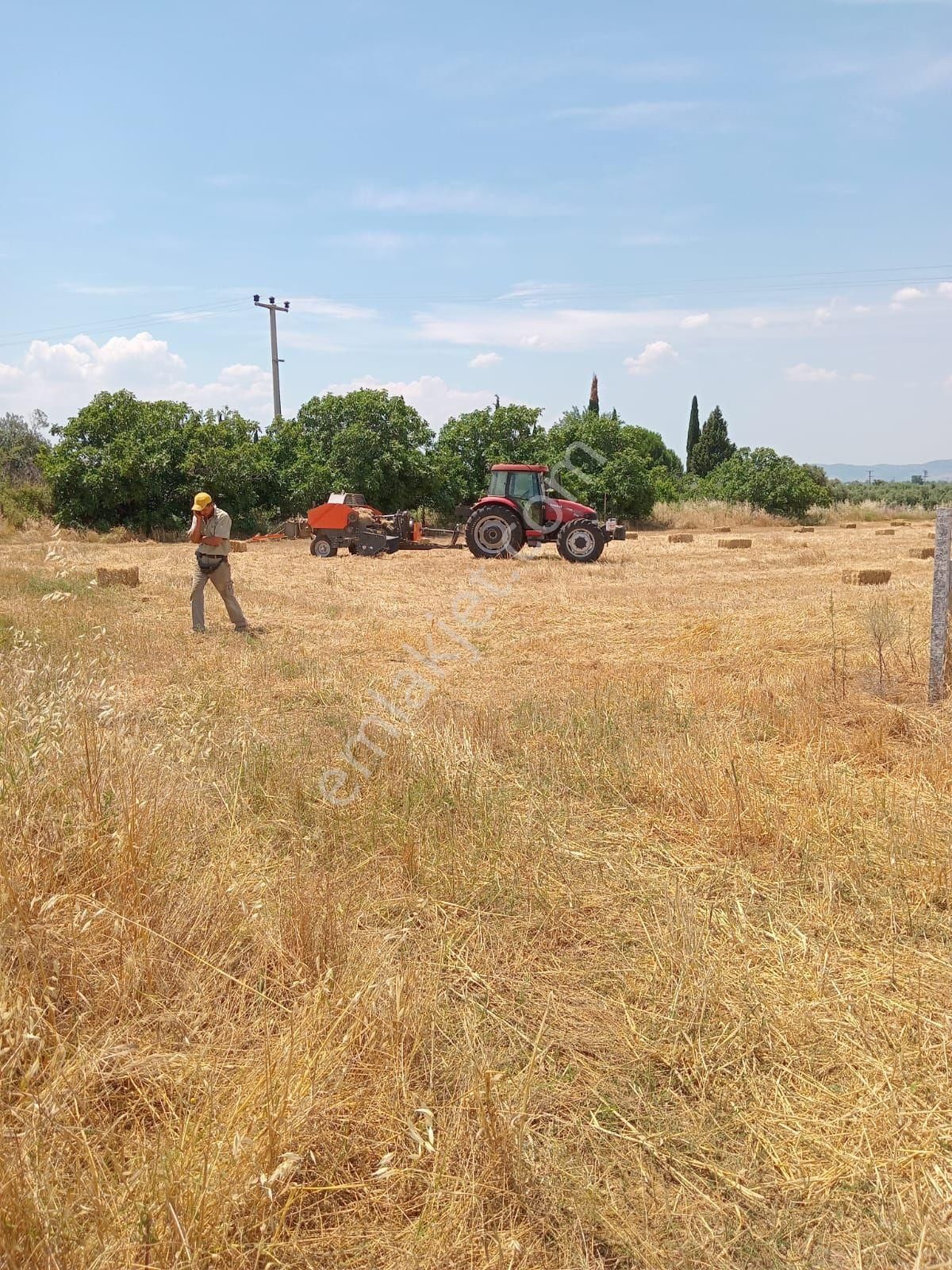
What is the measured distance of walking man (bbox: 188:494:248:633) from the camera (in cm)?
904

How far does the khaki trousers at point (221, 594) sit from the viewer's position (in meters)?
9.36

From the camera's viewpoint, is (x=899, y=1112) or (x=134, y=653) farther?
(x=134, y=653)

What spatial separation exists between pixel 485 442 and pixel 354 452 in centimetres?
534

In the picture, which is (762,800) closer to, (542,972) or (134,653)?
(542,972)

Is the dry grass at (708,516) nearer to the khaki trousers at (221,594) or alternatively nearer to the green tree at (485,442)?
the green tree at (485,442)

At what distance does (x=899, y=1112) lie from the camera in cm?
246

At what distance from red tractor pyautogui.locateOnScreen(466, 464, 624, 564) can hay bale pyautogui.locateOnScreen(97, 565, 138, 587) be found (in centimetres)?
Answer: 649

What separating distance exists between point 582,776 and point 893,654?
3543 mm

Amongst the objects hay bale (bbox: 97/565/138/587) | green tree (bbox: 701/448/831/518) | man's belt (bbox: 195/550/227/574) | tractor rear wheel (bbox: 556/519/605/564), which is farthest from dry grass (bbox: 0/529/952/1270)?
green tree (bbox: 701/448/831/518)

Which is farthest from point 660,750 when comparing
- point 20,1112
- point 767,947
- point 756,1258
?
point 20,1112

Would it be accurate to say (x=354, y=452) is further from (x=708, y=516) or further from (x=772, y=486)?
(x=772, y=486)

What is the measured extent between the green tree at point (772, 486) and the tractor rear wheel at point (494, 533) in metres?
22.2

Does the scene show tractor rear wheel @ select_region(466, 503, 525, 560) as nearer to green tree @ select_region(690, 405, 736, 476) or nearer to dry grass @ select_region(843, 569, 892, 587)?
dry grass @ select_region(843, 569, 892, 587)

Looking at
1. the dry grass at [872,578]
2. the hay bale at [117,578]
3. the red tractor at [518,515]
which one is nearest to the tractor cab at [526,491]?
the red tractor at [518,515]
